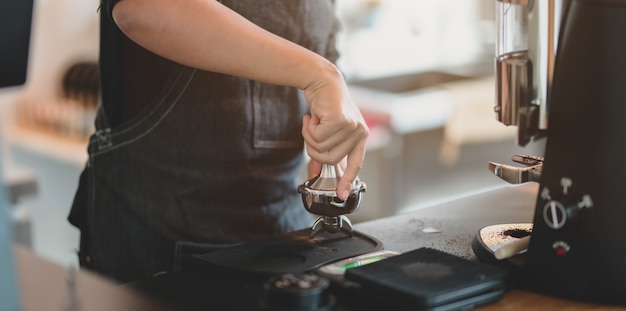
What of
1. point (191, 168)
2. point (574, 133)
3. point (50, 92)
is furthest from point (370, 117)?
point (574, 133)

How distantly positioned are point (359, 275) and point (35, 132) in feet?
6.57

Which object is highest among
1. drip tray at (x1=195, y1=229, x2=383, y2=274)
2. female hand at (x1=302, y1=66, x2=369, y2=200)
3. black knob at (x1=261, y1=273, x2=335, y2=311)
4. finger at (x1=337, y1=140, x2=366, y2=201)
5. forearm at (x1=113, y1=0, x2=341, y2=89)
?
forearm at (x1=113, y1=0, x2=341, y2=89)

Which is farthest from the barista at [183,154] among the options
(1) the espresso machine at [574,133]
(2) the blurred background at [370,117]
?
(2) the blurred background at [370,117]

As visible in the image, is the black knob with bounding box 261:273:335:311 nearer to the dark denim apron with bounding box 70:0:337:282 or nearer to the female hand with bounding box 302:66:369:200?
the female hand with bounding box 302:66:369:200

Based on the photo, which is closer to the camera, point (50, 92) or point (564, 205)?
point (564, 205)

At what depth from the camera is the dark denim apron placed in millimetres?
1188

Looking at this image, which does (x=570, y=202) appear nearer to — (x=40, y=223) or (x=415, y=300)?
(x=415, y=300)

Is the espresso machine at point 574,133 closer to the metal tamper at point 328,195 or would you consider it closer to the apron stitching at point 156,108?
the metal tamper at point 328,195

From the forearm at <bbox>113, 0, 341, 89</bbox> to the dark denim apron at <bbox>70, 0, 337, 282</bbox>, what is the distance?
24 cm

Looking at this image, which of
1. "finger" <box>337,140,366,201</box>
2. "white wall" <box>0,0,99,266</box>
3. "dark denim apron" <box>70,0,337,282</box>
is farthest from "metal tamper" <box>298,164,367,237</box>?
"white wall" <box>0,0,99,266</box>

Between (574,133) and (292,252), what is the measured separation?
0.29m

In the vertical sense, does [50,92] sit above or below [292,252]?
above

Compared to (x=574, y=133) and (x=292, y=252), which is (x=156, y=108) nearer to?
(x=292, y=252)

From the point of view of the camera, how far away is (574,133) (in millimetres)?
823
